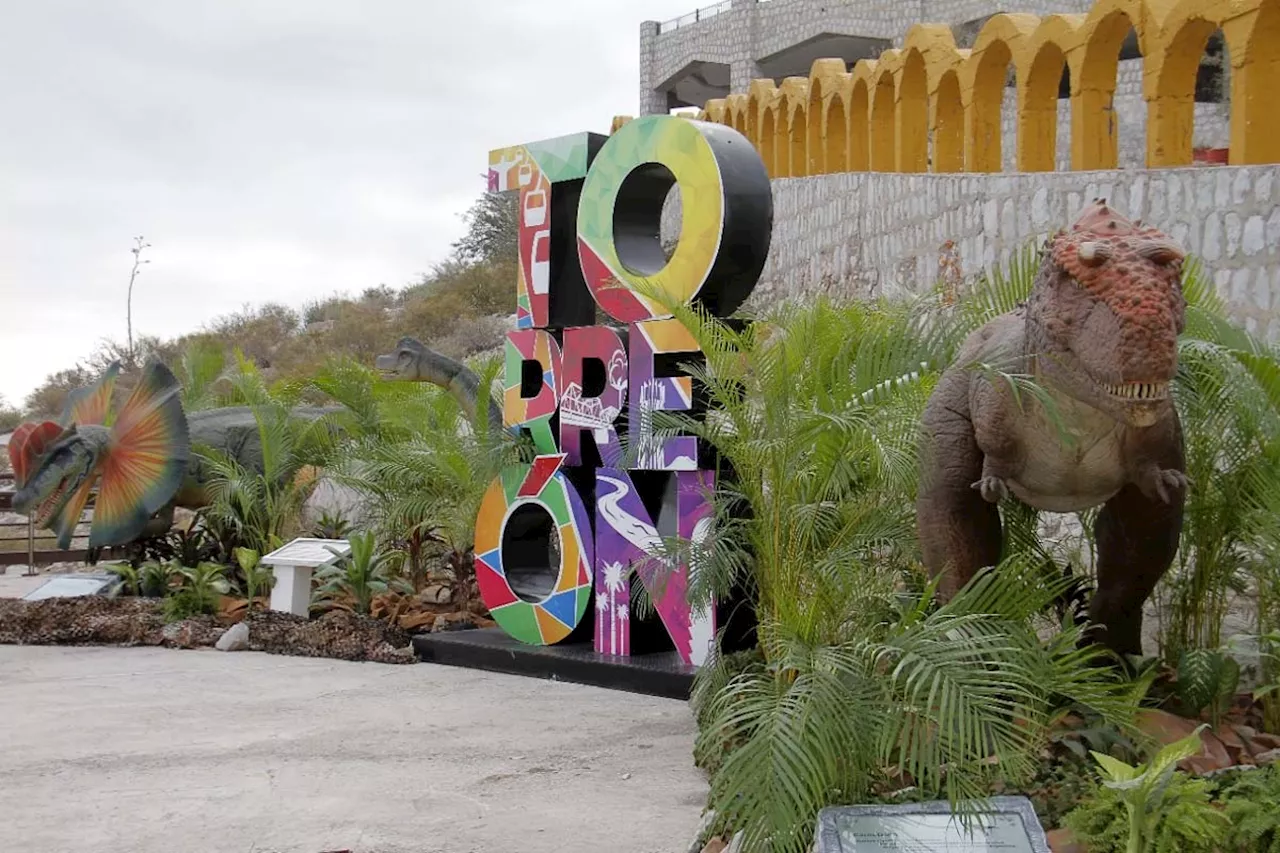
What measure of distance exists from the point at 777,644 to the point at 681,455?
88.5 inches

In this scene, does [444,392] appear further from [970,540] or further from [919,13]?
[919,13]

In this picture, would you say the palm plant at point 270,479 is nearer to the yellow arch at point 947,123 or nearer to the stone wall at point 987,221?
the stone wall at point 987,221

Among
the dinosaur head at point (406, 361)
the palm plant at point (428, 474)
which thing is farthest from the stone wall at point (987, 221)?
the dinosaur head at point (406, 361)

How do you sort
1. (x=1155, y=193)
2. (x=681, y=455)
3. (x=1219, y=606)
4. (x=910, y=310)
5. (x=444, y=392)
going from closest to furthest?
(x=1219, y=606) < (x=910, y=310) < (x=681, y=455) < (x=1155, y=193) < (x=444, y=392)

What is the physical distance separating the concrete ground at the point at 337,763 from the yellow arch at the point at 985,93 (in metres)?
5.59

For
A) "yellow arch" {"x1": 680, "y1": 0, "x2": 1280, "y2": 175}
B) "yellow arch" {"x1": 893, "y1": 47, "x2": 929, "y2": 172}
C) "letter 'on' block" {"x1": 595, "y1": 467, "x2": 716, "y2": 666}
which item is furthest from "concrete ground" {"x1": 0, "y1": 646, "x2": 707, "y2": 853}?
"yellow arch" {"x1": 893, "y1": 47, "x2": 929, "y2": 172}

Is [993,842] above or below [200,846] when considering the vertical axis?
above

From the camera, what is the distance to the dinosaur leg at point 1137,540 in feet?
11.7

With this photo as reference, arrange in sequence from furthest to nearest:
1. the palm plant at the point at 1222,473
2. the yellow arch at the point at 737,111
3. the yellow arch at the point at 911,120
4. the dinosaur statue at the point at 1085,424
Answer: the yellow arch at the point at 737,111 < the yellow arch at the point at 911,120 < the palm plant at the point at 1222,473 < the dinosaur statue at the point at 1085,424

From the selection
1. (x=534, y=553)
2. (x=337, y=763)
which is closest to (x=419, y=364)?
(x=534, y=553)

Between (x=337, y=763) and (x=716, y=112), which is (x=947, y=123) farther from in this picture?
(x=337, y=763)

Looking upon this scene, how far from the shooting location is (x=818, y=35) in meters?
25.8

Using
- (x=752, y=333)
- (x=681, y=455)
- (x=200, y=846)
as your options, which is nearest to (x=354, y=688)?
(x=681, y=455)

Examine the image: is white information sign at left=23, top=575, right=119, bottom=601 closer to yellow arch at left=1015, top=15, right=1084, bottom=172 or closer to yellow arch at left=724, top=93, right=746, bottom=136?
yellow arch at left=1015, top=15, right=1084, bottom=172
